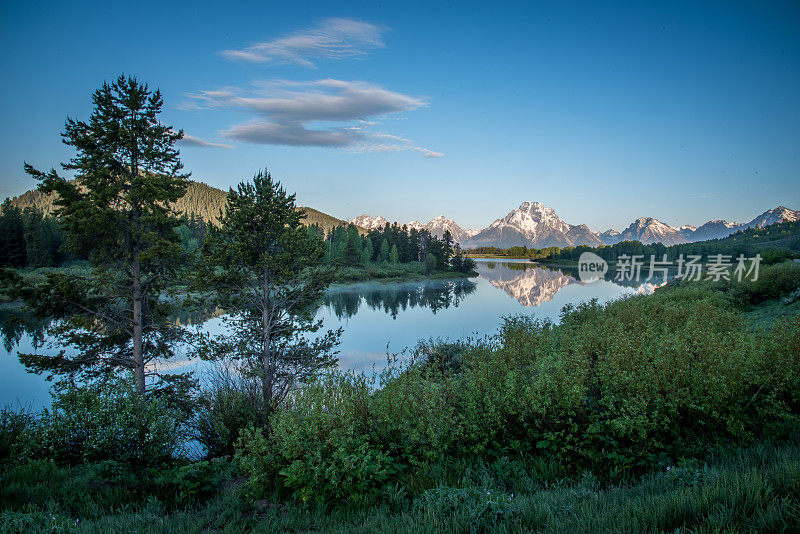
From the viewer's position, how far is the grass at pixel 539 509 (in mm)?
3453

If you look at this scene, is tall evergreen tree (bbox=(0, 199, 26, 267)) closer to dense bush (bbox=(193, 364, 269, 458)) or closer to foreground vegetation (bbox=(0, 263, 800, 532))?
dense bush (bbox=(193, 364, 269, 458))

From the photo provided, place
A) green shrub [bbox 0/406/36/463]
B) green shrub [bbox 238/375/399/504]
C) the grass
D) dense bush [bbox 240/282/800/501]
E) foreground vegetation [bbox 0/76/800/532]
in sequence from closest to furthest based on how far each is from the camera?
the grass, foreground vegetation [bbox 0/76/800/532], green shrub [bbox 238/375/399/504], dense bush [bbox 240/282/800/501], green shrub [bbox 0/406/36/463]

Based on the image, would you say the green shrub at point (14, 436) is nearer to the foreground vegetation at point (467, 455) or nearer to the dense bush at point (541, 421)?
the foreground vegetation at point (467, 455)

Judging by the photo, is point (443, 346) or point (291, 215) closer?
point (291, 215)

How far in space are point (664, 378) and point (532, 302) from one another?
43072 millimetres

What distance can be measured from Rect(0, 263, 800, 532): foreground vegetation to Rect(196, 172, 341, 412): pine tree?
788 centimetres

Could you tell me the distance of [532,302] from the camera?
1873 inches

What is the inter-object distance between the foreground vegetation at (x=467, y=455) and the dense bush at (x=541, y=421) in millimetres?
32

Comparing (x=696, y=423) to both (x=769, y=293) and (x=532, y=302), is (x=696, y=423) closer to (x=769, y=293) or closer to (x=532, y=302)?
(x=769, y=293)

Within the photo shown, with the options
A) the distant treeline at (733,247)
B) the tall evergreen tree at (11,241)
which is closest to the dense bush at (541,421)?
the distant treeline at (733,247)

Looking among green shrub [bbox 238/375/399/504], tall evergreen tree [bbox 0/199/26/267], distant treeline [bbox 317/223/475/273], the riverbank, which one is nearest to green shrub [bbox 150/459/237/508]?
green shrub [bbox 238/375/399/504]

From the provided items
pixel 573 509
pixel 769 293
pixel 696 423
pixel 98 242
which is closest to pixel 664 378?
pixel 696 423

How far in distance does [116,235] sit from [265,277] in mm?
5344

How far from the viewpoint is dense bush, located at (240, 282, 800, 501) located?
5477 mm
